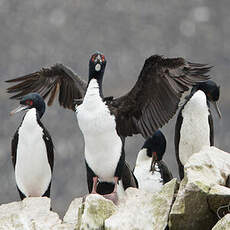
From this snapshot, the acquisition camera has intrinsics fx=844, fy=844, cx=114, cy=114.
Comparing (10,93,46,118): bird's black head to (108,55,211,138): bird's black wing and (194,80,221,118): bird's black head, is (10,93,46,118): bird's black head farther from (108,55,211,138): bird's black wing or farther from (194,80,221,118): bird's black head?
(194,80,221,118): bird's black head

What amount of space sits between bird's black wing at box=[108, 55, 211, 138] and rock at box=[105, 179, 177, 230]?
1.25m

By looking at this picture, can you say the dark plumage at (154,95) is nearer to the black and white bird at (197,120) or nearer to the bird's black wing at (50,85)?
the bird's black wing at (50,85)

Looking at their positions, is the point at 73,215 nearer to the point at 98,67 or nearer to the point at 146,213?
the point at 146,213

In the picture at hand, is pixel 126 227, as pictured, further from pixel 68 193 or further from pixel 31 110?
pixel 68 193

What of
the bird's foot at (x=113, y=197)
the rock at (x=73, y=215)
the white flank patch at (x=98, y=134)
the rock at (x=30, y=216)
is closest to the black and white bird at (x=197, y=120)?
the white flank patch at (x=98, y=134)

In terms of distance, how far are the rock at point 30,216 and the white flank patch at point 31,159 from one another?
807 mm

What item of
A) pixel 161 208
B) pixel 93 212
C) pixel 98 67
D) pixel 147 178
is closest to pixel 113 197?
pixel 93 212

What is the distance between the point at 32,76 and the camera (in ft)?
30.3

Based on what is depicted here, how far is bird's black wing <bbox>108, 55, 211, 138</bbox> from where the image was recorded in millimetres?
7781

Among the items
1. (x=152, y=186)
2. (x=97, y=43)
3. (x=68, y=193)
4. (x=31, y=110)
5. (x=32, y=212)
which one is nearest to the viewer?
(x=32, y=212)

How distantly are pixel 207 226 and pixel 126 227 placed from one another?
0.62 metres

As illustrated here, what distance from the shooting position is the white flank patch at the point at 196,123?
9484 millimetres

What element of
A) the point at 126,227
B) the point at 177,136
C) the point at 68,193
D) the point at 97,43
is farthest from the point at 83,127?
the point at 97,43

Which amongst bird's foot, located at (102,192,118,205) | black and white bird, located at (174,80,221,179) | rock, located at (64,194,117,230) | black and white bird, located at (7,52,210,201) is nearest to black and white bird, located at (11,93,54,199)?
black and white bird, located at (7,52,210,201)
